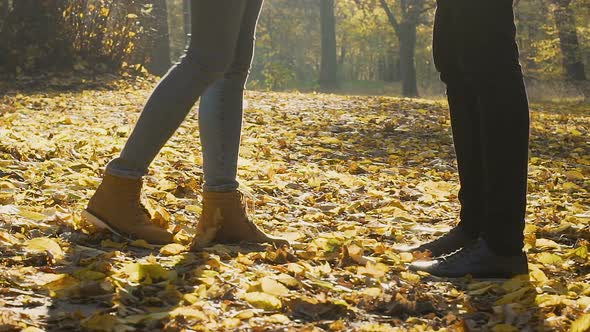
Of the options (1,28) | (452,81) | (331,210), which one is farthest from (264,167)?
(1,28)

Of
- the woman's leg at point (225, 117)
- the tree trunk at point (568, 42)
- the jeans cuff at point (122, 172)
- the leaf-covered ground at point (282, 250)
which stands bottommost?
the leaf-covered ground at point (282, 250)

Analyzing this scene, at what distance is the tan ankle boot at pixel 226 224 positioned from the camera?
307cm

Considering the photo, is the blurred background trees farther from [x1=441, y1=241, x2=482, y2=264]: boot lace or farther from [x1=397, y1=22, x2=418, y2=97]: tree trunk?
[x1=441, y1=241, x2=482, y2=264]: boot lace

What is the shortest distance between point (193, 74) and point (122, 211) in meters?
0.57

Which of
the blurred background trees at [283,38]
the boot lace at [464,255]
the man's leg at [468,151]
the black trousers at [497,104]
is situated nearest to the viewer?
the black trousers at [497,104]

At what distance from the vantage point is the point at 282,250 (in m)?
2.95

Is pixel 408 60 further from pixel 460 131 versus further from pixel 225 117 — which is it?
pixel 225 117

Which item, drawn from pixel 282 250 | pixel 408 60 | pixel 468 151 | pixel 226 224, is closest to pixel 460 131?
pixel 468 151

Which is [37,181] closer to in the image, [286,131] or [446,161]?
[446,161]

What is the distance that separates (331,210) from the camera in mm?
4352

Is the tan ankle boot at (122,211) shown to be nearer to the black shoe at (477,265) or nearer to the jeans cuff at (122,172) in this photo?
the jeans cuff at (122,172)

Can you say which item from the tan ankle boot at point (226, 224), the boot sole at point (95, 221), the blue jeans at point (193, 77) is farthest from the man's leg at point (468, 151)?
the boot sole at point (95, 221)

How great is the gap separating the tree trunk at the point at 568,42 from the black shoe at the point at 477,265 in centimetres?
2231

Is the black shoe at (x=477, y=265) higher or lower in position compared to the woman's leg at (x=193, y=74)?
lower
